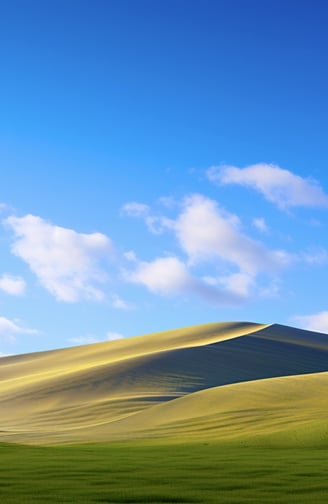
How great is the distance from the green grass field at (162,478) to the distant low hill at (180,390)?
9.76 meters

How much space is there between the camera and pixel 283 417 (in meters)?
40.9

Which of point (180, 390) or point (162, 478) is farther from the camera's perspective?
point (180, 390)

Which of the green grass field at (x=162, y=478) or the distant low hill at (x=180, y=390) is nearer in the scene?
the green grass field at (x=162, y=478)

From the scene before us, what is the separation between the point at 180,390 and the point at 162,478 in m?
52.5

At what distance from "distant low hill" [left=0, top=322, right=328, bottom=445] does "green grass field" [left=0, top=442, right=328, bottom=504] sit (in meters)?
9.76

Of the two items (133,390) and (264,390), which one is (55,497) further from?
(133,390)

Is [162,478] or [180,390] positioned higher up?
[180,390]

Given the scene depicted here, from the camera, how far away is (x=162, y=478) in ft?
51.3

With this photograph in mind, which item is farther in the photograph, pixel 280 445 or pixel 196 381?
pixel 196 381

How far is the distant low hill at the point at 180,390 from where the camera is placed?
133 ft

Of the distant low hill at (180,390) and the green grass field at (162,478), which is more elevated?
the distant low hill at (180,390)

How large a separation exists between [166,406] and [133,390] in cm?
1723

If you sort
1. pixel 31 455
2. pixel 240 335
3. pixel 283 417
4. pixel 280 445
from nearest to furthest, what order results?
pixel 31 455 < pixel 280 445 < pixel 283 417 < pixel 240 335

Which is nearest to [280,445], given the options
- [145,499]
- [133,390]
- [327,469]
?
[327,469]
